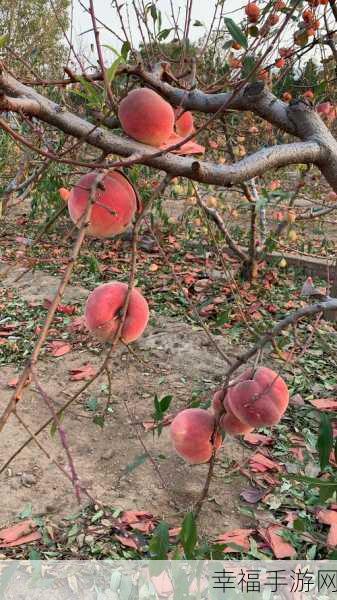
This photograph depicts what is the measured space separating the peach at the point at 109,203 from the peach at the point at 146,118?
0.21ft

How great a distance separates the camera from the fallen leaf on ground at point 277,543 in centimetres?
139

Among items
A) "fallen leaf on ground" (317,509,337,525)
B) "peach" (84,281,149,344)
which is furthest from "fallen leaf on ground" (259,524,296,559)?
"peach" (84,281,149,344)

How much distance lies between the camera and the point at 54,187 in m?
2.88

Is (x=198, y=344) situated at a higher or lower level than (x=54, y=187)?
lower

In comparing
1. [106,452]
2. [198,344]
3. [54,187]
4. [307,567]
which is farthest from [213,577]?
[54,187]

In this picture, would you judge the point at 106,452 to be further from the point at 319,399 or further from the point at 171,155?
the point at 171,155

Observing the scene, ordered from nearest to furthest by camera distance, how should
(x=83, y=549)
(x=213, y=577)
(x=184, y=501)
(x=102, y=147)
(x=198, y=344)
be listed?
(x=102, y=147)
(x=213, y=577)
(x=83, y=549)
(x=184, y=501)
(x=198, y=344)

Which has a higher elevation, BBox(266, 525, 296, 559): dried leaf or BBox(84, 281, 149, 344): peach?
BBox(84, 281, 149, 344): peach

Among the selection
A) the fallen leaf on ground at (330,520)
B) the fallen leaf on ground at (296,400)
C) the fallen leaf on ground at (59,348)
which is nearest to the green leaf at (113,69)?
the fallen leaf on ground at (330,520)

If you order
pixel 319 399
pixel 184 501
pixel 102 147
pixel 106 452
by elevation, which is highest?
pixel 102 147

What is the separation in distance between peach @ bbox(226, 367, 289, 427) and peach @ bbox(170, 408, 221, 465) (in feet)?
0.30

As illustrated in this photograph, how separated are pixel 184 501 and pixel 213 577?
1.53ft

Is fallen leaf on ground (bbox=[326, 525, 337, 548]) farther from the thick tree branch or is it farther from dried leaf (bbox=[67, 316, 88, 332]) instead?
dried leaf (bbox=[67, 316, 88, 332])

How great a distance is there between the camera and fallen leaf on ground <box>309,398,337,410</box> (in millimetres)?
2039
